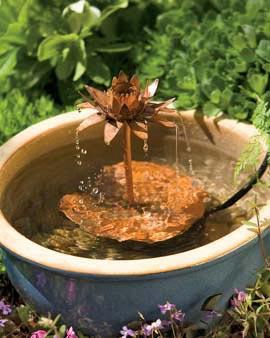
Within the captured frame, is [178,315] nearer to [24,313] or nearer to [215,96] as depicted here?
[24,313]

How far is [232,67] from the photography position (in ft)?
9.26

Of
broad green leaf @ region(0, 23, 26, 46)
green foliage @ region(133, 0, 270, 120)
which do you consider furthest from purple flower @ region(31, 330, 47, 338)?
broad green leaf @ region(0, 23, 26, 46)

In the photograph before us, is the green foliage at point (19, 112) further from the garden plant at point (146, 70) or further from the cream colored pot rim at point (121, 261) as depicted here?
the cream colored pot rim at point (121, 261)

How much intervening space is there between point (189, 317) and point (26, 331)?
23.5 inches

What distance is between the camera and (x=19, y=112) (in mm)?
3084

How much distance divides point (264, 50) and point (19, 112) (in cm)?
107

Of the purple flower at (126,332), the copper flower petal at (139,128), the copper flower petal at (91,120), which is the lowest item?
the purple flower at (126,332)

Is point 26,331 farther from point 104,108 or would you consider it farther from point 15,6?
point 15,6

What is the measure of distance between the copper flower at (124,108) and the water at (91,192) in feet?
1.38

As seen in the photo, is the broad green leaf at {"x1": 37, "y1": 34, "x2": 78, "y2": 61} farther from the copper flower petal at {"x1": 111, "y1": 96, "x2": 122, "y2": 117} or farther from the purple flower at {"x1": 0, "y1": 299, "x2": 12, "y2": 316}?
the purple flower at {"x1": 0, "y1": 299, "x2": 12, "y2": 316}

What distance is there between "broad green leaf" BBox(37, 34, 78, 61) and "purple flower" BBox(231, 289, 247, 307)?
4.63ft

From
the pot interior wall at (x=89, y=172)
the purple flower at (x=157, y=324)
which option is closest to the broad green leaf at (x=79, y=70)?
the pot interior wall at (x=89, y=172)

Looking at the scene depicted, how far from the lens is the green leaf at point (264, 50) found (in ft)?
8.88

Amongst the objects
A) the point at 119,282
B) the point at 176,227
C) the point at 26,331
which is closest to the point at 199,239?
the point at 176,227
